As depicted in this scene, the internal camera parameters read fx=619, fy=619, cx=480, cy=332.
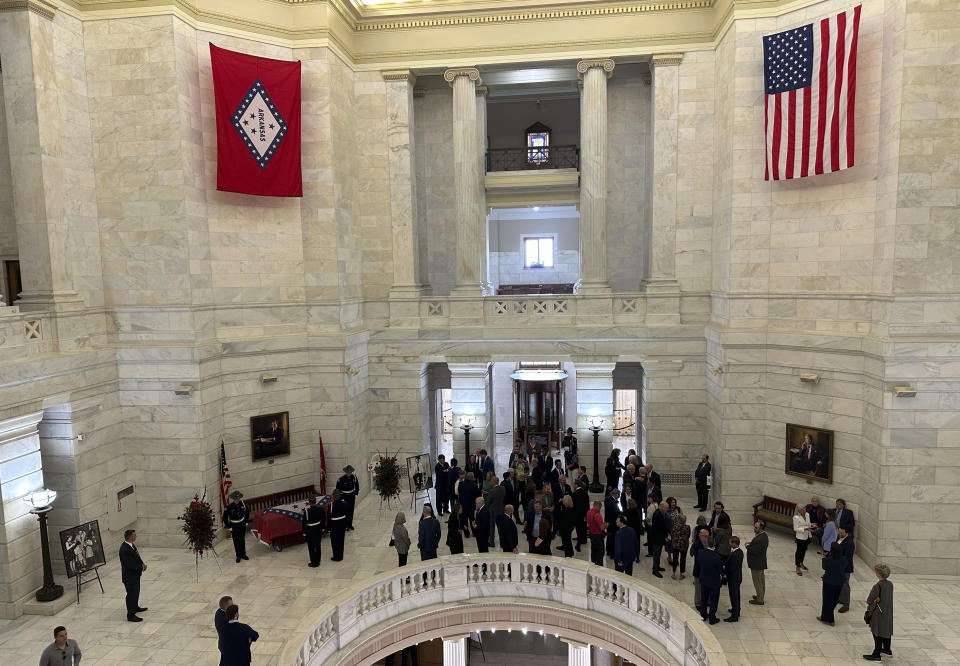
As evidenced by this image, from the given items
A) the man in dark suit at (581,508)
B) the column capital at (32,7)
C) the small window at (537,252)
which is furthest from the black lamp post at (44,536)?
the small window at (537,252)

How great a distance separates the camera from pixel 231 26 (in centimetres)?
1371

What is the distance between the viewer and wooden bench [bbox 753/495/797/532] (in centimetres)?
1310

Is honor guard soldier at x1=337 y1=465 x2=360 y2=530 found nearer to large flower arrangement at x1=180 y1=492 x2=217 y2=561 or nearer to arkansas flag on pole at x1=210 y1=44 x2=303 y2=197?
large flower arrangement at x1=180 y1=492 x2=217 y2=561

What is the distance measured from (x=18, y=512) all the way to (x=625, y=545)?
10.5m

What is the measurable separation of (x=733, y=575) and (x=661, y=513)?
1816 mm

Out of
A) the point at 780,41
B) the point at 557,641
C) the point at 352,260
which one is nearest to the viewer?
the point at 780,41

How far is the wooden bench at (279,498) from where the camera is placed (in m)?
14.1

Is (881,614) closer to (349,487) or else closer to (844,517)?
(844,517)

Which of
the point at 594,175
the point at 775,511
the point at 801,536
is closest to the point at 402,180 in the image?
the point at 594,175

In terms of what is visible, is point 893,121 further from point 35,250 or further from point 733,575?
point 35,250

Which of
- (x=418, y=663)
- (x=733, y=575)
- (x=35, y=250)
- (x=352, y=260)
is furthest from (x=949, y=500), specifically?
(x=35, y=250)

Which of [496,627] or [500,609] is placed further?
[496,627]

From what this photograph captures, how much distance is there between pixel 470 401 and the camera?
684 inches

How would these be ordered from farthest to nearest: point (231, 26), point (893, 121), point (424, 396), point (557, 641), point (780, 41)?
point (424, 396)
point (557, 641)
point (231, 26)
point (780, 41)
point (893, 121)
